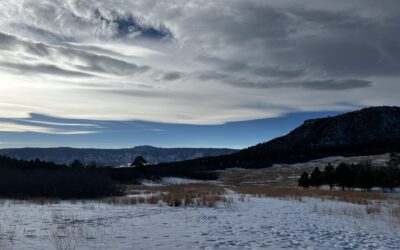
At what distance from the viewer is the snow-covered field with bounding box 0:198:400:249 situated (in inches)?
414

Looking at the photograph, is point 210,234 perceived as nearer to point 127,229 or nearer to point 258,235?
point 258,235

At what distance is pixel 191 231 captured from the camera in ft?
42.3

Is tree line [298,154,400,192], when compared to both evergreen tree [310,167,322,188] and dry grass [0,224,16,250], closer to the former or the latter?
evergreen tree [310,167,322,188]

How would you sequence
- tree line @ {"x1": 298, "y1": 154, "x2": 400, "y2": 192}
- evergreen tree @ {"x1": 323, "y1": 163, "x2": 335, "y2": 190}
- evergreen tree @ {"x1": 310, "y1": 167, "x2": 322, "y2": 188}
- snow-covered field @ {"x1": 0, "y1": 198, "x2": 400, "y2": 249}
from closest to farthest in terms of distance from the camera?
snow-covered field @ {"x1": 0, "y1": 198, "x2": 400, "y2": 249} < tree line @ {"x1": 298, "y1": 154, "x2": 400, "y2": 192} < evergreen tree @ {"x1": 323, "y1": 163, "x2": 335, "y2": 190} < evergreen tree @ {"x1": 310, "y1": 167, "x2": 322, "y2": 188}

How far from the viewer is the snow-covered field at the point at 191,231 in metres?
10.5

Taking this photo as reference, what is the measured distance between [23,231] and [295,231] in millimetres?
8586

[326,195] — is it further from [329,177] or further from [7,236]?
[329,177]

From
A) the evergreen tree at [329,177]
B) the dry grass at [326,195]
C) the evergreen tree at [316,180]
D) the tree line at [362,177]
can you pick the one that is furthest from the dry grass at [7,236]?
the evergreen tree at [316,180]

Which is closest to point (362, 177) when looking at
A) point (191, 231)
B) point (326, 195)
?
point (326, 195)

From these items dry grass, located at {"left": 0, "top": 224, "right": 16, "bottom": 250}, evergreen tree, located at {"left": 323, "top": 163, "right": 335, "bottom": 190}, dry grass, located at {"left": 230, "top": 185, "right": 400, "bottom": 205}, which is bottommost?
dry grass, located at {"left": 230, "top": 185, "right": 400, "bottom": 205}

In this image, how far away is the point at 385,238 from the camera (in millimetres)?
12352

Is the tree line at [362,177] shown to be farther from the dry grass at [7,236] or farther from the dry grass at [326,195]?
the dry grass at [7,236]

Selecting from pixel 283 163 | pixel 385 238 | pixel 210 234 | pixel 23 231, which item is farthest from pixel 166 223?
pixel 283 163

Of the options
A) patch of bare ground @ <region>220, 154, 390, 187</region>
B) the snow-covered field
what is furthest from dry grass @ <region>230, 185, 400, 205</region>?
patch of bare ground @ <region>220, 154, 390, 187</region>
